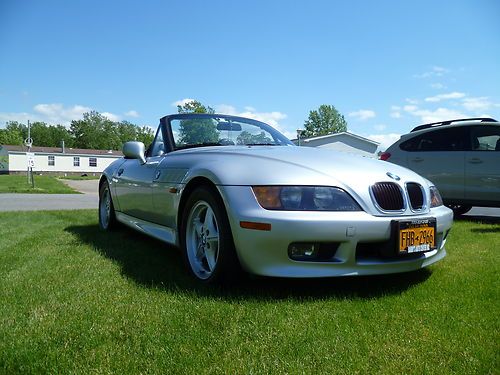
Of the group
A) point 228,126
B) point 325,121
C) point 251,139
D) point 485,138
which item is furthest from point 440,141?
point 325,121

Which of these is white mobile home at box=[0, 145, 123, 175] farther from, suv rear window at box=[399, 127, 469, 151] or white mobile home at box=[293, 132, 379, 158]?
suv rear window at box=[399, 127, 469, 151]

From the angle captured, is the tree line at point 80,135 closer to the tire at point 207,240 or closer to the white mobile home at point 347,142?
the white mobile home at point 347,142

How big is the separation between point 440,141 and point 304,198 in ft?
17.4

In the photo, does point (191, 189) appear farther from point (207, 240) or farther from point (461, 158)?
point (461, 158)

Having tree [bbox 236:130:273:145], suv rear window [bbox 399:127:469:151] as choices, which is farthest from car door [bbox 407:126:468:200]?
tree [bbox 236:130:273:145]

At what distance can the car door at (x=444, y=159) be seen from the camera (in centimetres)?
695

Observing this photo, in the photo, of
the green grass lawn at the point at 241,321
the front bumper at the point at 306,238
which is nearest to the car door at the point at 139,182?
the green grass lawn at the point at 241,321

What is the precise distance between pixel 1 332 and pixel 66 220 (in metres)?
5.01

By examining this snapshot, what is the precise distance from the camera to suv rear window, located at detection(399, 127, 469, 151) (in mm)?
6988

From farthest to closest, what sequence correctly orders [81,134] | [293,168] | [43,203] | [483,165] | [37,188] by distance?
[81,134] → [37,188] → [43,203] → [483,165] → [293,168]

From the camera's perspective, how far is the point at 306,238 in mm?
2650

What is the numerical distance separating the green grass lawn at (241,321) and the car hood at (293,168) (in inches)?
28.9

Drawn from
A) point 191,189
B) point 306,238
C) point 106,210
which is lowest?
point 106,210

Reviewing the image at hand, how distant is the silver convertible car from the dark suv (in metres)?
3.87
